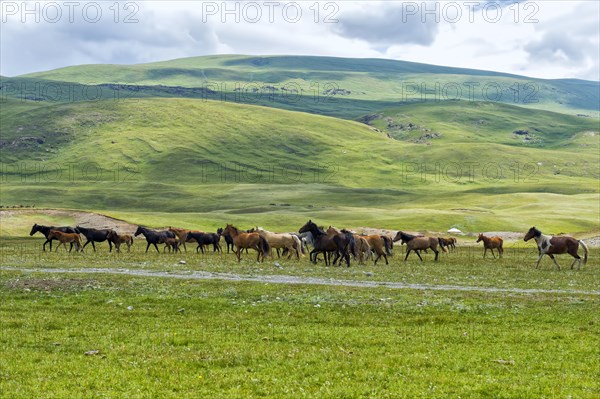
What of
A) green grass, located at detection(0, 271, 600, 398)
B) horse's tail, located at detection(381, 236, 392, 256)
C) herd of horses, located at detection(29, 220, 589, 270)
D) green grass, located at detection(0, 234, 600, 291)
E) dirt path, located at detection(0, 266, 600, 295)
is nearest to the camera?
green grass, located at detection(0, 271, 600, 398)

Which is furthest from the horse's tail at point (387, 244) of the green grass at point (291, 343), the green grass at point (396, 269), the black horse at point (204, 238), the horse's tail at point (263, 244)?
the green grass at point (291, 343)

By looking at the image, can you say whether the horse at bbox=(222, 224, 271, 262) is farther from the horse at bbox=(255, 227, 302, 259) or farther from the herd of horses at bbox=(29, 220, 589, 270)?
the horse at bbox=(255, 227, 302, 259)

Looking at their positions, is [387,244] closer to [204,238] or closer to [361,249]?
[361,249]

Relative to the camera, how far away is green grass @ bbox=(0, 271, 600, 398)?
49.1ft

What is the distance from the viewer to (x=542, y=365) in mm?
17312

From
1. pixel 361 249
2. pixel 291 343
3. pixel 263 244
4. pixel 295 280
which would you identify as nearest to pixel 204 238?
pixel 263 244

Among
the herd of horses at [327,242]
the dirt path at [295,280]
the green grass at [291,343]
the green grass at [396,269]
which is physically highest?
the herd of horses at [327,242]

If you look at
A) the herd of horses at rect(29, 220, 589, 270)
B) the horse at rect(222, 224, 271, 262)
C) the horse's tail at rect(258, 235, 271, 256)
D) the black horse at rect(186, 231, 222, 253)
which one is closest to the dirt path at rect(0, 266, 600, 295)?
the herd of horses at rect(29, 220, 589, 270)

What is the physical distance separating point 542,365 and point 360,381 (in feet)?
18.3

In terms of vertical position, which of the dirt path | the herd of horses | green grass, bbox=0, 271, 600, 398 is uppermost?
the herd of horses

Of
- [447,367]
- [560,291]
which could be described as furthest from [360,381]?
[560,291]

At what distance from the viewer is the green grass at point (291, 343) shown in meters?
15.0

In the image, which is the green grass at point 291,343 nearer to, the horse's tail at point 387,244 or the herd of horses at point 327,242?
the herd of horses at point 327,242

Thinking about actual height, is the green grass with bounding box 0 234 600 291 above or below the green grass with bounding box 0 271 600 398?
below
